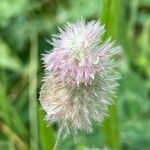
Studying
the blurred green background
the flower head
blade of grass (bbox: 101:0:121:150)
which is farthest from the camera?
the blurred green background

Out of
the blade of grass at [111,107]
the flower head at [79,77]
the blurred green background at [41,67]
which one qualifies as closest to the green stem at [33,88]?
the blurred green background at [41,67]

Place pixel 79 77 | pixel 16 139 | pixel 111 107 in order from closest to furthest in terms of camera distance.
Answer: pixel 79 77
pixel 111 107
pixel 16 139

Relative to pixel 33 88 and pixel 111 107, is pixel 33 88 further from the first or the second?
pixel 111 107

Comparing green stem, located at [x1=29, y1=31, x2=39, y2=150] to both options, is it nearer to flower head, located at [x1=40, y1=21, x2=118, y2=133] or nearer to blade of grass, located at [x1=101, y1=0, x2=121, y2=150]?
blade of grass, located at [x1=101, y1=0, x2=121, y2=150]

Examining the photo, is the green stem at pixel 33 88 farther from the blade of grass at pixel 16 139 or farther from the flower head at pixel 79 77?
the flower head at pixel 79 77

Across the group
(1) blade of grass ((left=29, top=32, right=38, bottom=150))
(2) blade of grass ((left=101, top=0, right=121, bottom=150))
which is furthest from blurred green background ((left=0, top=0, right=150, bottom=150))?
(2) blade of grass ((left=101, top=0, right=121, bottom=150))

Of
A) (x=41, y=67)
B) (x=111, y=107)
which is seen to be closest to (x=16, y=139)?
(x=41, y=67)

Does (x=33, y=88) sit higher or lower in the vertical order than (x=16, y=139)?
higher

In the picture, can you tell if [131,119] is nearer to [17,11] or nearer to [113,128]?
[113,128]

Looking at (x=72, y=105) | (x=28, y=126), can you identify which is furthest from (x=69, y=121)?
(x=28, y=126)
